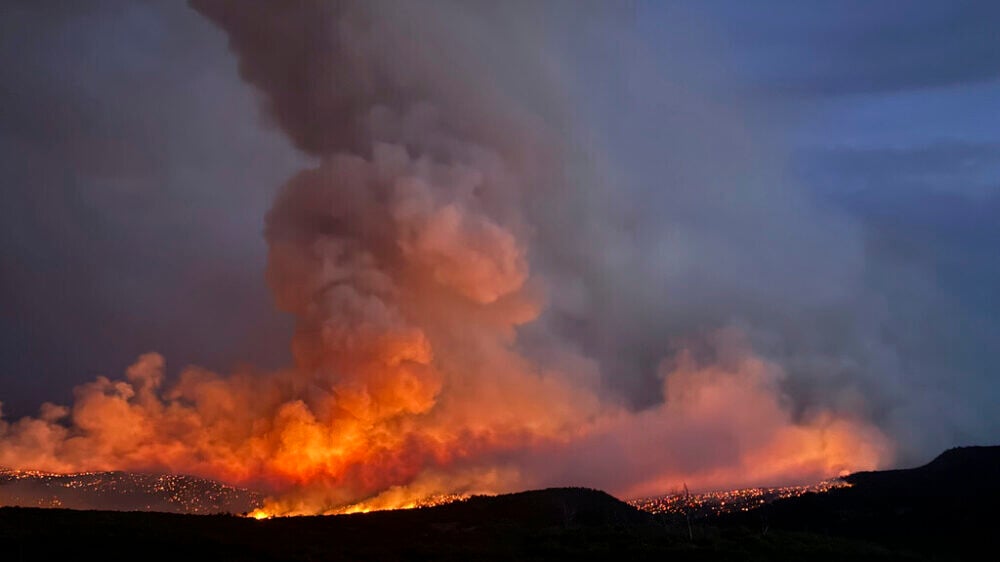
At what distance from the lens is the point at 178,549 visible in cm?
4225

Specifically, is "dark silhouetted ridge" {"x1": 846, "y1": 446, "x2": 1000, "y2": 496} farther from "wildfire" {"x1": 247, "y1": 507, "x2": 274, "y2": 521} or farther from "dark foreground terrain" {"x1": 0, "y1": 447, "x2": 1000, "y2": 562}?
"wildfire" {"x1": 247, "y1": 507, "x2": 274, "y2": 521}

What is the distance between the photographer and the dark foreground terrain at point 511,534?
142ft

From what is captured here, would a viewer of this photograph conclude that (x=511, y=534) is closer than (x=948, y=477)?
Yes

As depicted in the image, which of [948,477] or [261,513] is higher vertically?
[261,513]

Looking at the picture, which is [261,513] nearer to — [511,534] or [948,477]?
[511,534]

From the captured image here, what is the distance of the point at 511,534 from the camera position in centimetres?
6069

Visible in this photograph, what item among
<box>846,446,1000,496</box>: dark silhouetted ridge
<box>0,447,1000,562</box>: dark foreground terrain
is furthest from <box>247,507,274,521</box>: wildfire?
<box>846,446,1000,496</box>: dark silhouetted ridge

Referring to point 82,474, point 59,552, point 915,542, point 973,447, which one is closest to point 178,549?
point 59,552

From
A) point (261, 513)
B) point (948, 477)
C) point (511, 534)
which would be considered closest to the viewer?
point (511, 534)

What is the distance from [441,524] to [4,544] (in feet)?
111

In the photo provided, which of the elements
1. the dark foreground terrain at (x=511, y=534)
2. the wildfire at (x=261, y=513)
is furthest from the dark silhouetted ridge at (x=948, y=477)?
the wildfire at (x=261, y=513)

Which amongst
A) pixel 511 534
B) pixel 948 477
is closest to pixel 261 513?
pixel 511 534

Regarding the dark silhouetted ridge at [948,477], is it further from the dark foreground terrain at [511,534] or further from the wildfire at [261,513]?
the wildfire at [261,513]

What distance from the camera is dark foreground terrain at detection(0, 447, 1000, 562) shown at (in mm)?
43344
